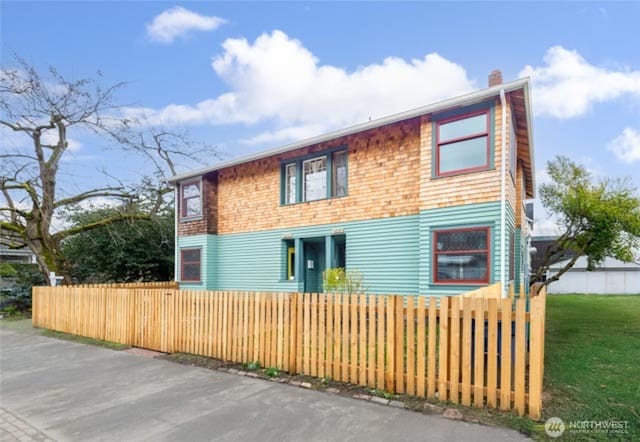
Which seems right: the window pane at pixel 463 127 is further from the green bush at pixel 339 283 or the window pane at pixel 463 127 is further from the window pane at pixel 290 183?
the window pane at pixel 290 183

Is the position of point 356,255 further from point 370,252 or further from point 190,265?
point 190,265

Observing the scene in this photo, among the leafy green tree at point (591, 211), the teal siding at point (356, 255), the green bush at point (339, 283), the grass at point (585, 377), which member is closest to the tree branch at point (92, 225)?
the teal siding at point (356, 255)

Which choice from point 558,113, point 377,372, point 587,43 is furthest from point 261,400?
point 558,113

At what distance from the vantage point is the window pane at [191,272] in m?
14.5

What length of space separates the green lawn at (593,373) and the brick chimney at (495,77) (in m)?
6.19

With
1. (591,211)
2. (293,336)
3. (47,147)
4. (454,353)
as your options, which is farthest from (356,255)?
(47,147)

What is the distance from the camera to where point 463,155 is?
348 inches

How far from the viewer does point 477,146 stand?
8.64m

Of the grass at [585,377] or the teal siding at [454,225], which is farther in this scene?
the teal siding at [454,225]

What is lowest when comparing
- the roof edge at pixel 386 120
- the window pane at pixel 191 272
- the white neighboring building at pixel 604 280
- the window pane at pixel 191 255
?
the white neighboring building at pixel 604 280

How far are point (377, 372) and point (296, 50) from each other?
1256 cm

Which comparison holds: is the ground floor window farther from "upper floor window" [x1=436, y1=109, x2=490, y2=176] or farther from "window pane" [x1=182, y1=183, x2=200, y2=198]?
"upper floor window" [x1=436, y1=109, x2=490, y2=176]

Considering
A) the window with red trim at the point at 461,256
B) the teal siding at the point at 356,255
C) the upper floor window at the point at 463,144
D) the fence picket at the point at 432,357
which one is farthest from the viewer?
the teal siding at the point at 356,255

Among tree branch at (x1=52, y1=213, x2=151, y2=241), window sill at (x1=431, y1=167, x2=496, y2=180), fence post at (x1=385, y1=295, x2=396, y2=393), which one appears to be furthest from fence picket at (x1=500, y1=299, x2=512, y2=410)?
tree branch at (x1=52, y1=213, x2=151, y2=241)
